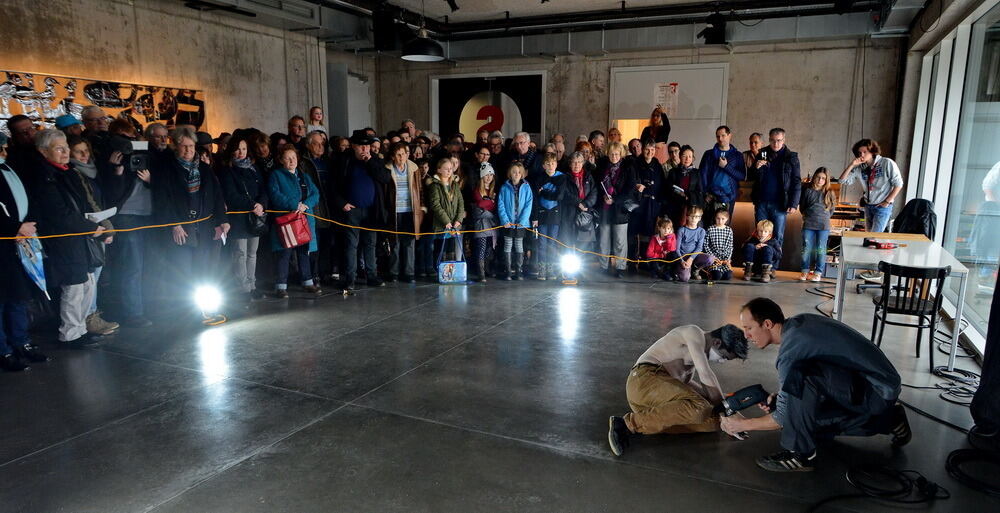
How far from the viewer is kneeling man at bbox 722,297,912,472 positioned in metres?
3.26

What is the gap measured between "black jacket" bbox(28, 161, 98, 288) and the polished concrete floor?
0.67 m

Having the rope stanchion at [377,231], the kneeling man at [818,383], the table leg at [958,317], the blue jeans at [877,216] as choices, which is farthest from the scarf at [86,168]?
the blue jeans at [877,216]

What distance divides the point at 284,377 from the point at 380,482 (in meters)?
1.76

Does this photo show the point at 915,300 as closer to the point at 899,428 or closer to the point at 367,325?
the point at 899,428

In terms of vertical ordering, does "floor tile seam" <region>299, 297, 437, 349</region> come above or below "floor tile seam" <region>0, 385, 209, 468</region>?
above

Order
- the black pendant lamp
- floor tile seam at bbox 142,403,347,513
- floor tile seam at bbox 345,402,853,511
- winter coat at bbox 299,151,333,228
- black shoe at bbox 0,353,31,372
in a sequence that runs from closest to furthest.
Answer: floor tile seam at bbox 142,403,347,513 → floor tile seam at bbox 345,402,853,511 → black shoe at bbox 0,353,31,372 → winter coat at bbox 299,151,333,228 → the black pendant lamp

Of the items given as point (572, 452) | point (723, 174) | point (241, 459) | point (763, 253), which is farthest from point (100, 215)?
point (763, 253)

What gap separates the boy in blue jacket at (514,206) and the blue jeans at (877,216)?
4174 millimetres

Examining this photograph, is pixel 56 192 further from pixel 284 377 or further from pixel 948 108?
pixel 948 108

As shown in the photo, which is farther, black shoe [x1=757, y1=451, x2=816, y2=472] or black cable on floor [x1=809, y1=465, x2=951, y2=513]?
black shoe [x1=757, y1=451, x2=816, y2=472]

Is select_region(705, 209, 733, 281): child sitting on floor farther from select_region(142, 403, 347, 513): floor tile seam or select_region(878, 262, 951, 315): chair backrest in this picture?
select_region(142, 403, 347, 513): floor tile seam

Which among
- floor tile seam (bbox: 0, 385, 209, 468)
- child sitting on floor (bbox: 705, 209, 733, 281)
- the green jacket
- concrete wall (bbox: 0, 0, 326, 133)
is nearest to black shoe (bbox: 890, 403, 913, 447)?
floor tile seam (bbox: 0, 385, 209, 468)

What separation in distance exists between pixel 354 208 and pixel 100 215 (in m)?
2.60

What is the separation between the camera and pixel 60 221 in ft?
16.5
